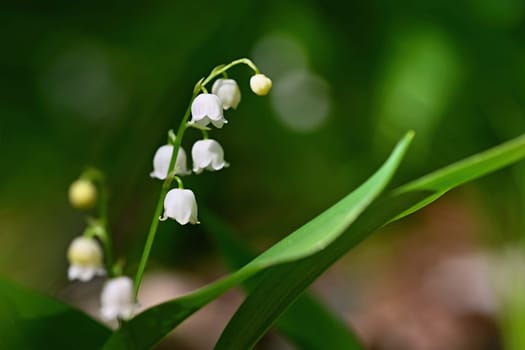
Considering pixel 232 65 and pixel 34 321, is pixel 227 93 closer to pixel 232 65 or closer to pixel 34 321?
pixel 232 65

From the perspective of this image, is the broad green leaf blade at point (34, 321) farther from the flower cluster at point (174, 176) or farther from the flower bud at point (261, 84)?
the flower bud at point (261, 84)

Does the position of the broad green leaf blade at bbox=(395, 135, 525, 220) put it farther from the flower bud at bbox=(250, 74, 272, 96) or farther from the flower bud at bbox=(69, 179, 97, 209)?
the flower bud at bbox=(69, 179, 97, 209)

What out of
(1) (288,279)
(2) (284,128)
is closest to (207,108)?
(1) (288,279)

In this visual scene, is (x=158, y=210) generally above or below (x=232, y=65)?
below

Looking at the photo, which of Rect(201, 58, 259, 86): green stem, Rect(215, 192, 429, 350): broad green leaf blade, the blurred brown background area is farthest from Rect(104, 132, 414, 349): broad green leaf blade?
the blurred brown background area

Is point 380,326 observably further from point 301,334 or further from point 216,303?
point 301,334

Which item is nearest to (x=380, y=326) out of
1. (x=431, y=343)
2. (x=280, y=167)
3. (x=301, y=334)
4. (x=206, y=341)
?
(x=431, y=343)

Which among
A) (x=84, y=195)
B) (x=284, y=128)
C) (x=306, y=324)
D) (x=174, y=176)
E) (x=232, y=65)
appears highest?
(x=232, y=65)

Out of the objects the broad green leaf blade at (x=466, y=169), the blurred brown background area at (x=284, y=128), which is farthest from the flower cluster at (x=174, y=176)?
the blurred brown background area at (x=284, y=128)
